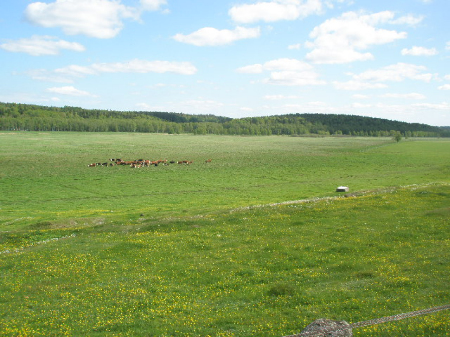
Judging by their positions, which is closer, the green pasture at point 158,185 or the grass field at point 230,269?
the grass field at point 230,269

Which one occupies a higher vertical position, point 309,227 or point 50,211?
point 309,227

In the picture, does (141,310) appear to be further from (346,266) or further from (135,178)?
(135,178)

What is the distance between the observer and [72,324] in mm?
12195

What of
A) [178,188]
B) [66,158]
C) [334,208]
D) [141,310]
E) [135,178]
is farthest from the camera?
[66,158]

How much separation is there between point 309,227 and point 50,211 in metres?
27.3

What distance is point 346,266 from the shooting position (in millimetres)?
16594

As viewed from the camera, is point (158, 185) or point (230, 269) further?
point (158, 185)

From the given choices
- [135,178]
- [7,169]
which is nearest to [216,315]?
[135,178]

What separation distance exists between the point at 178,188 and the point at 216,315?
42728 mm

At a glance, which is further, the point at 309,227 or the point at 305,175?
the point at 305,175

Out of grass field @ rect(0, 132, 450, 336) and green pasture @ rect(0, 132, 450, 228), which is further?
green pasture @ rect(0, 132, 450, 228)

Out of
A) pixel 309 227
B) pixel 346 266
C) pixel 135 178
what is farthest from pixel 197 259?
pixel 135 178

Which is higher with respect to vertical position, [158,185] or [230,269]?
[230,269]

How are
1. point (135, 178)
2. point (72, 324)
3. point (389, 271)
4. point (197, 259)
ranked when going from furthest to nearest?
point (135, 178), point (197, 259), point (389, 271), point (72, 324)
